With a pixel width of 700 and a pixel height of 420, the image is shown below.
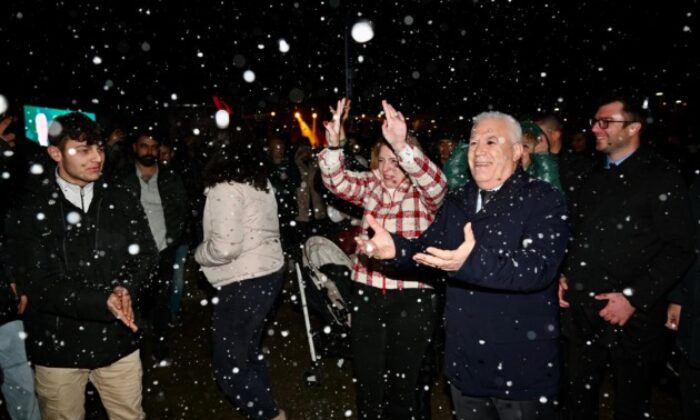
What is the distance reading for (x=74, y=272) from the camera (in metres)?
2.77

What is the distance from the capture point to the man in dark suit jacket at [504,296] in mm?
2271

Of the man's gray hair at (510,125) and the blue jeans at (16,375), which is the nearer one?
the man's gray hair at (510,125)

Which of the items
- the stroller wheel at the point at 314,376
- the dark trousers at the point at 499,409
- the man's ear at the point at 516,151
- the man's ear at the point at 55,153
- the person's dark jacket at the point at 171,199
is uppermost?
the man's ear at the point at 55,153

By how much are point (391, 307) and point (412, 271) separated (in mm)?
306

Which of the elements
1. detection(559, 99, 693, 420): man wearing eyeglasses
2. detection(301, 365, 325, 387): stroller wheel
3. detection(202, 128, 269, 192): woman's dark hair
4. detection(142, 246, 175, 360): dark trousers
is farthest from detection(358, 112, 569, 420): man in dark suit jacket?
detection(142, 246, 175, 360): dark trousers

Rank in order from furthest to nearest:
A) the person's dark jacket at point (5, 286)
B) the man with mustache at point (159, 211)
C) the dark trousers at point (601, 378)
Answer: the man with mustache at point (159, 211), the dark trousers at point (601, 378), the person's dark jacket at point (5, 286)

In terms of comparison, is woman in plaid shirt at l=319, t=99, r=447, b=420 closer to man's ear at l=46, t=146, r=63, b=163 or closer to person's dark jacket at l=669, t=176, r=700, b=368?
person's dark jacket at l=669, t=176, r=700, b=368

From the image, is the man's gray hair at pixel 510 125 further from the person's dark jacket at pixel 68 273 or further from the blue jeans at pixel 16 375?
the blue jeans at pixel 16 375

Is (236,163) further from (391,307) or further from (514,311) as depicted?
(514,311)

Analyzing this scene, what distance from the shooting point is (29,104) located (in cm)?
881

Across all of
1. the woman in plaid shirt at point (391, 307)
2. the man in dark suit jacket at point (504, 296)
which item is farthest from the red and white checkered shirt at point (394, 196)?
the man in dark suit jacket at point (504, 296)

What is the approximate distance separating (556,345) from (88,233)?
2.86 metres

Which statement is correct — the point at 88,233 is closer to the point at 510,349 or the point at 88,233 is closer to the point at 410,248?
the point at 410,248

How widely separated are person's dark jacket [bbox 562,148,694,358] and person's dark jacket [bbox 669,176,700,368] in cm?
7
